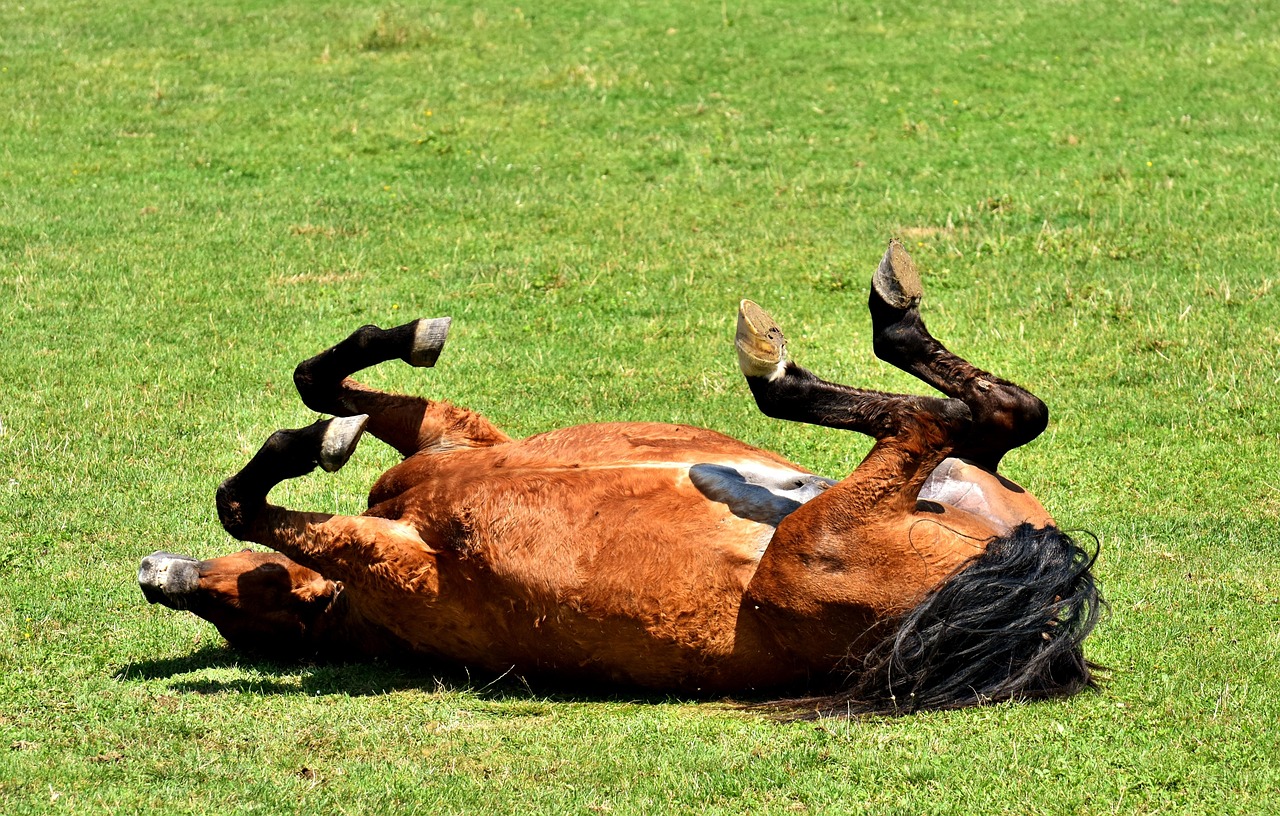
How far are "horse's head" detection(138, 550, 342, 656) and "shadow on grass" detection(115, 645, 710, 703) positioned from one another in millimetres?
119

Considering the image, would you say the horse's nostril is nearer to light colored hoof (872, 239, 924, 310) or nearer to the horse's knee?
light colored hoof (872, 239, 924, 310)

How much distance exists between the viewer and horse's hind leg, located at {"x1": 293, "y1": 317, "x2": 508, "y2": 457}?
6.25m

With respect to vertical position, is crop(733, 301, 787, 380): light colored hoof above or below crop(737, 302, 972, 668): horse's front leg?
above

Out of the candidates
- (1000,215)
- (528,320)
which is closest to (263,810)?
(528,320)

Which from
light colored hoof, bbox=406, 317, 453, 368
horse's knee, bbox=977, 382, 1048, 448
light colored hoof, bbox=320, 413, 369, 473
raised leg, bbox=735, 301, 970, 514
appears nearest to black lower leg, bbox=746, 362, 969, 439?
raised leg, bbox=735, 301, 970, 514

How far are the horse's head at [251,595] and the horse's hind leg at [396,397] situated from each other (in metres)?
Answer: 0.79

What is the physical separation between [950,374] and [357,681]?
2.72 meters

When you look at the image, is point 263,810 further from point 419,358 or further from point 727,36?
point 727,36

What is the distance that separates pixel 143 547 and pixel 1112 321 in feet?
23.1

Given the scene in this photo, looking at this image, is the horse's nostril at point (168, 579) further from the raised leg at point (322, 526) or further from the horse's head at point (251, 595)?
the raised leg at point (322, 526)

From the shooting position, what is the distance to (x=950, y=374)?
5590 mm

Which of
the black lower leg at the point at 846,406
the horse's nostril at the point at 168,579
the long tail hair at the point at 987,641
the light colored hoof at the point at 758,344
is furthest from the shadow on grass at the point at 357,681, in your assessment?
the light colored hoof at the point at 758,344

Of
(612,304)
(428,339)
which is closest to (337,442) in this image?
(428,339)

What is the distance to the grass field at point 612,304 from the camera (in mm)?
4785
